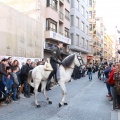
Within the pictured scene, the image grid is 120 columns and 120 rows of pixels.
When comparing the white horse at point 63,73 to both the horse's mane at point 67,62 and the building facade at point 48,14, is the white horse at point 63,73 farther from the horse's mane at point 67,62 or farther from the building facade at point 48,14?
the building facade at point 48,14

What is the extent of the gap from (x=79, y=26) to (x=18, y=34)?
111 ft

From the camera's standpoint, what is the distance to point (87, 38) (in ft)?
190

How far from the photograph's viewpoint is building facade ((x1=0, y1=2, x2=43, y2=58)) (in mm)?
15688

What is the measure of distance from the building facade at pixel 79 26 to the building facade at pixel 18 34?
2589cm

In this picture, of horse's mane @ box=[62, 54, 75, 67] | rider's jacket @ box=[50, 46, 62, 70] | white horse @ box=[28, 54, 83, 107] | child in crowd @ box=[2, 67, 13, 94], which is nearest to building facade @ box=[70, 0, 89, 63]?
white horse @ box=[28, 54, 83, 107]

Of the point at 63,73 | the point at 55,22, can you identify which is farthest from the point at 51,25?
the point at 63,73

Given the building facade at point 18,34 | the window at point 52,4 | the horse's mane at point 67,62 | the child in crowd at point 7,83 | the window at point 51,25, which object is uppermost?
the window at point 52,4

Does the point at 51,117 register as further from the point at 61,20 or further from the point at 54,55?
the point at 61,20

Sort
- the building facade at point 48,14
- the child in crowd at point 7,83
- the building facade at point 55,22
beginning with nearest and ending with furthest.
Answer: the child in crowd at point 7,83
the building facade at point 48,14
the building facade at point 55,22

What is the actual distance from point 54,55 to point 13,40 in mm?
7004

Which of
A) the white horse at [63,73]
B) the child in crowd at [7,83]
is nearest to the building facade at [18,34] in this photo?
the child in crowd at [7,83]

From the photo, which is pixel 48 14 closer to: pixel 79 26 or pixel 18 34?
pixel 18 34

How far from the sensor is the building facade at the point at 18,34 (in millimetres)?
15688

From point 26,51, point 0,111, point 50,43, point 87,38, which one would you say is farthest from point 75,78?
point 87,38
